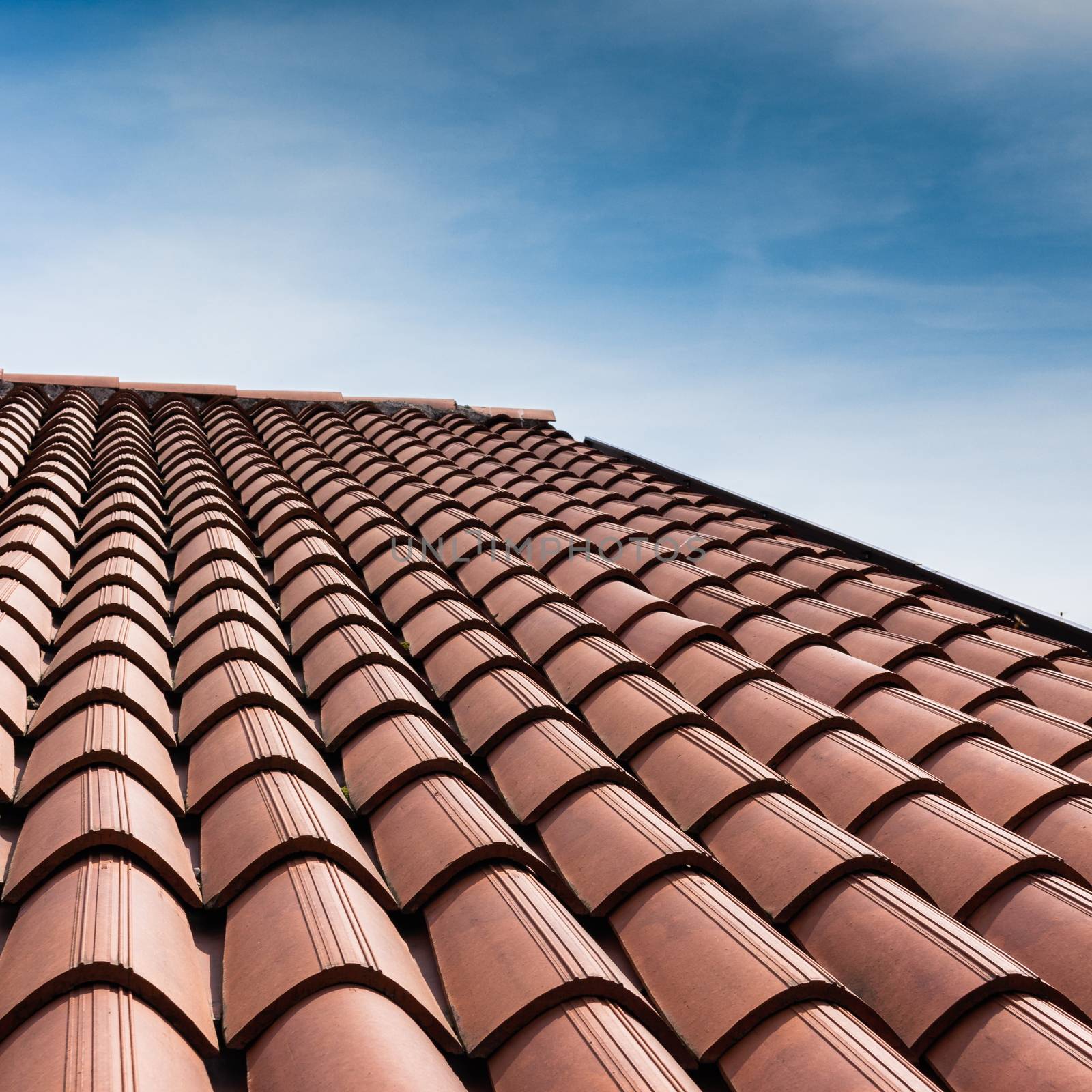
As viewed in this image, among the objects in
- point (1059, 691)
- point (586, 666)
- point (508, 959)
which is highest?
point (1059, 691)

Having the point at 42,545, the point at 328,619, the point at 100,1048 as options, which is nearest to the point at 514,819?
the point at 100,1048

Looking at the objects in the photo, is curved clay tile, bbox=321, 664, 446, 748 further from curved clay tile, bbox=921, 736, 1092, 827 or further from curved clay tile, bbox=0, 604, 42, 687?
curved clay tile, bbox=921, 736, 1092, 827

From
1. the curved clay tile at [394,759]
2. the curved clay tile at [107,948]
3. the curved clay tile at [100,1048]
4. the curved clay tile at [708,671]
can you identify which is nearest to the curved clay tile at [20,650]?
the curved clay tile at [394,759]

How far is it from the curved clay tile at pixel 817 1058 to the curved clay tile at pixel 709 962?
0.09 ft

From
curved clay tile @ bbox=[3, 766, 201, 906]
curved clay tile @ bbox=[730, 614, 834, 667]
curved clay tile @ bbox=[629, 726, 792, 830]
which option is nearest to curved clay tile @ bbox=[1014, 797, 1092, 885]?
curved clay tile @ bbox=[629, 726, 792, 830]

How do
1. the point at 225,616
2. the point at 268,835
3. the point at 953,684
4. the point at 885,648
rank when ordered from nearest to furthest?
the point at 268,835
the point at 225,616
the point at 953,684
the point at 885,648

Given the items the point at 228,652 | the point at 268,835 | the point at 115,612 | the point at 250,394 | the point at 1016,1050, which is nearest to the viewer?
the point at 1016,1050

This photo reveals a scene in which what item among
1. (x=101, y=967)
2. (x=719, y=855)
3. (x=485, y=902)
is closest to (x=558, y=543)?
(x=719, y=855)

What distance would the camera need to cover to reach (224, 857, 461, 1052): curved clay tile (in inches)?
75.5

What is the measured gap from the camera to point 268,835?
7.88 feet

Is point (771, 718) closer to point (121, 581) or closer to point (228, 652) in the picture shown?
point (228, 652)

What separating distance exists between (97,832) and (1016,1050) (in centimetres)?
202

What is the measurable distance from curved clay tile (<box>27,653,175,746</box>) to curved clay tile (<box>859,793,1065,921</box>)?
223cm

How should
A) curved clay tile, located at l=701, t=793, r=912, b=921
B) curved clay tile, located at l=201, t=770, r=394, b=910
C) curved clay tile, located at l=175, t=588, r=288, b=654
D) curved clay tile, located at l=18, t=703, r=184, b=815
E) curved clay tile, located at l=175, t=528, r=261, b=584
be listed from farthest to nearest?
curved clay tile, located at l=175, t=528, r=261, b=584, curved clay tile, located at l=175, t=588, r=288, b=654, curved clay tile, located at l=18, t=703, r=184, b=815, curved clay tile, located at l=701, t=793, r=912, b=921, curved clay tile, located at l=201, t=770, r=394, b=910
